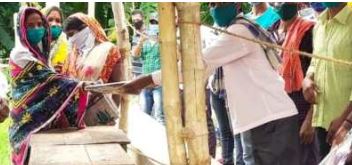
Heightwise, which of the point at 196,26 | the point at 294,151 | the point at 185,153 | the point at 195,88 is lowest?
the point at 294,151

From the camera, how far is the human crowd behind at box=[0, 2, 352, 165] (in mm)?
3611

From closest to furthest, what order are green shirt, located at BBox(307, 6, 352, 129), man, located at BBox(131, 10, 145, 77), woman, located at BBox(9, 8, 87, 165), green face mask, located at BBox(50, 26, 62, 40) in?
1. green shirt, located at BBox(307, 6, 352, 129)
2. woman, located at BBox(9, 8, 87, 165)
3. green face mask, located at BBox(50, 26, 62, 40)
4. man, located at BBox(131, 10, 145, 77)

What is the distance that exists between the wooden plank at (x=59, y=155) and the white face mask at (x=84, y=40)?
62.6 inches

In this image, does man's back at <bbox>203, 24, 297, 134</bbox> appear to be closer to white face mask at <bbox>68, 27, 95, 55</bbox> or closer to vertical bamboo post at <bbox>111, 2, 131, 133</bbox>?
vertical bamboo post at <bbox>111, 2, 131, 133</bbox>

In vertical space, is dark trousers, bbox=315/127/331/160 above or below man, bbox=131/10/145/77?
below

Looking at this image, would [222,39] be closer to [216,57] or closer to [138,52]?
[216,57]

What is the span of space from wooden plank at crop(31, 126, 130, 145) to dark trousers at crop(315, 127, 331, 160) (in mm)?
1133

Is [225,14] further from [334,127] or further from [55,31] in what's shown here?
[55,31]

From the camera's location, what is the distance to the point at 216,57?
3432 mm

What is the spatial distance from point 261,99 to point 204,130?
3.69ft

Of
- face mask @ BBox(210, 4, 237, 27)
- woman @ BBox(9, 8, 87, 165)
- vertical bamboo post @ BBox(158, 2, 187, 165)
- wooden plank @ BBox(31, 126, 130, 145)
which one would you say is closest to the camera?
vertical bamboo post @ BBox(158, 2, 187, 165)

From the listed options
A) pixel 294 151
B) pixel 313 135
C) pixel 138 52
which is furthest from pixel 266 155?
pixel 138 52

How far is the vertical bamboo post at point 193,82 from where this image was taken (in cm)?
255

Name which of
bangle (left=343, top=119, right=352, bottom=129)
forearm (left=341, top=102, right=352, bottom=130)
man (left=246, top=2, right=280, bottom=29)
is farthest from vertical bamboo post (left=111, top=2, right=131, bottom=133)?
bangle (left=343, top=119, right=352, bottom=129)
